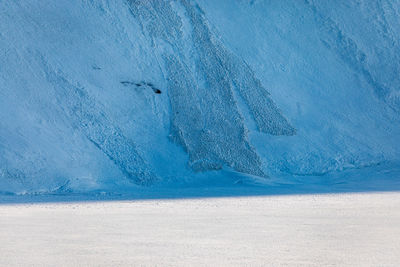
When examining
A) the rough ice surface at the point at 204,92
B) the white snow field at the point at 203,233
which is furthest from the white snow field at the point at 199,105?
the white snow field at the point at 203,233

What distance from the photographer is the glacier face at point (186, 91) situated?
10.0m

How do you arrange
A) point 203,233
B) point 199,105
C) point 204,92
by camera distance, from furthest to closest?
1. point 204,92
2. point 199,105
3. point 203,233

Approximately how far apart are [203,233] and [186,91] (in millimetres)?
5707

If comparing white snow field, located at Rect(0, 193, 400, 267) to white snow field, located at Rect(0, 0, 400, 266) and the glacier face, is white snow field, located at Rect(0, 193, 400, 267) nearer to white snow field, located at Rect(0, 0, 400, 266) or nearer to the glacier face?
white snow field, located at Rect(0, 0, 400, 266)

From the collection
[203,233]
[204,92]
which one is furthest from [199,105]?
[203,233]

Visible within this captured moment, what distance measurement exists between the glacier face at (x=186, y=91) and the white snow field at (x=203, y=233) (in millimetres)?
2287

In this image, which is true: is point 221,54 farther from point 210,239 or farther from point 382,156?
point 210,239

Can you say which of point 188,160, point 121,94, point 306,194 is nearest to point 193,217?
point 306,194

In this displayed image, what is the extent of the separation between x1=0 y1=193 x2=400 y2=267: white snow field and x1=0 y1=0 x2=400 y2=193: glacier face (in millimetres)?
2287

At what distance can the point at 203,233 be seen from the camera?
5.40m

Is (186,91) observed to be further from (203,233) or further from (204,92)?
(203,233)

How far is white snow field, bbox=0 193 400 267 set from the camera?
173 inches

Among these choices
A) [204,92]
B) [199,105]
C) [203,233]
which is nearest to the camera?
[203,233]

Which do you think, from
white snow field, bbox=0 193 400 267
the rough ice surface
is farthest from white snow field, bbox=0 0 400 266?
white snow field, bbox=0 193 400 267
